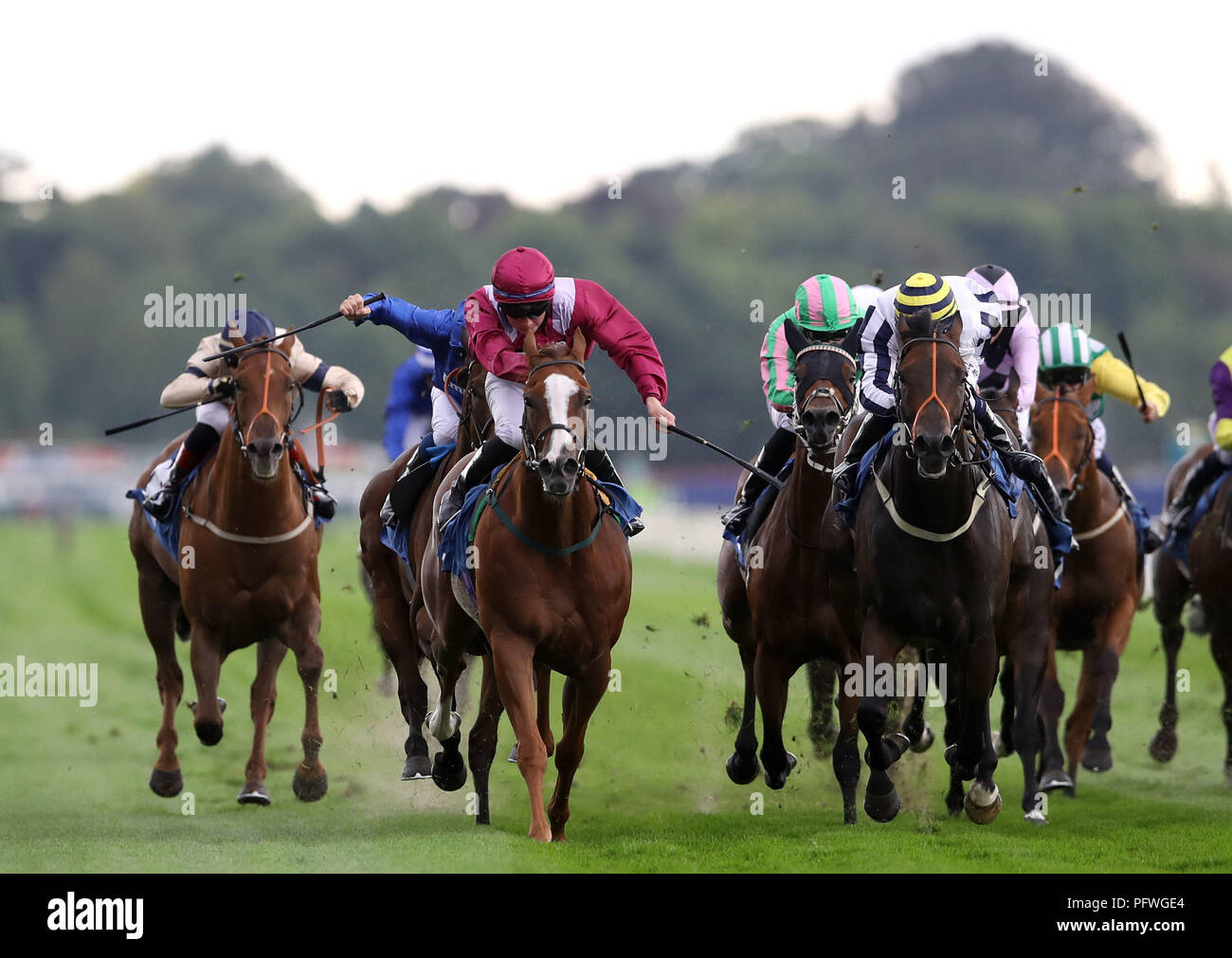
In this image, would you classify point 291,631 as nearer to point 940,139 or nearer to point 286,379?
point 286,379

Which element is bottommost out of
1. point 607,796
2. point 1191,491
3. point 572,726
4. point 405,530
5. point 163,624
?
point 607,796

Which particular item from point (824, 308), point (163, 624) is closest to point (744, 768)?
point (824, 308)

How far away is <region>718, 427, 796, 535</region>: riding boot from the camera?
947cm

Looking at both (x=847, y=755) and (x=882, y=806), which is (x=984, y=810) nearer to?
(x=882, y=806)

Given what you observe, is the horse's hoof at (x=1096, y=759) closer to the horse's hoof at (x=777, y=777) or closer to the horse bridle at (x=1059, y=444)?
the horse bridle at (x=1059, y=444)

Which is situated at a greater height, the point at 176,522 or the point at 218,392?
the point at 218,392

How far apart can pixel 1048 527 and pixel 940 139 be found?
4061 centimetres

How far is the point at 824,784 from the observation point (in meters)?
11.2

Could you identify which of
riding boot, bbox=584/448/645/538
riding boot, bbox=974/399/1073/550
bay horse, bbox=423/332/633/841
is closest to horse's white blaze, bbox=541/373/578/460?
bay horse, bbox=423/332/633/841

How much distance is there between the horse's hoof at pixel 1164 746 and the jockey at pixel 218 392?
218 inches

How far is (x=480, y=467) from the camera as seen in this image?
835cm

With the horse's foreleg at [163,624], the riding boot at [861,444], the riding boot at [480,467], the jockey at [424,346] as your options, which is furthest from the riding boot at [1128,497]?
the horse's foreleg at [163,624]

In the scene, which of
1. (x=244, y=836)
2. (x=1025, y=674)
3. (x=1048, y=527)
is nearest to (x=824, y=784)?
(x=1025, y=674)

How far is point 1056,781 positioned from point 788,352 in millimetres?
3336
